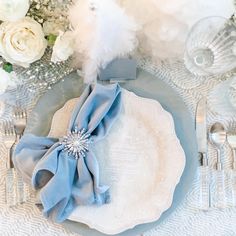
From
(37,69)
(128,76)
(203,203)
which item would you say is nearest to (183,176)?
(203,203)

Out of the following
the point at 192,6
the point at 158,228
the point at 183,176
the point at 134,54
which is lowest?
the point at 158,228

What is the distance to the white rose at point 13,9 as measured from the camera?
744mm

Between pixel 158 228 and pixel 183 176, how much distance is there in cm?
11

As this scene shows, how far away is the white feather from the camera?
0.75 m

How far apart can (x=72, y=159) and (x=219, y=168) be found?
0.27 m

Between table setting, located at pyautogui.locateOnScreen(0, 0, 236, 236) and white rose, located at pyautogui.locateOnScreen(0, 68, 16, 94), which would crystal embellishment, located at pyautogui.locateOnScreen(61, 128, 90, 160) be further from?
white rose, located at pyautogui.locateOnScreen(0, 68, 16, 94)

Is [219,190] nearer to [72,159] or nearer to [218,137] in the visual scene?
[218,137]

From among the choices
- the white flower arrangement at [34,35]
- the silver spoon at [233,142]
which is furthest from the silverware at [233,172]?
the white flower arrangement at [34,35]

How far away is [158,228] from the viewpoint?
819 millimetres

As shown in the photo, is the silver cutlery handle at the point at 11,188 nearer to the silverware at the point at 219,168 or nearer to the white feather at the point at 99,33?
the white feather at the point at 99,33

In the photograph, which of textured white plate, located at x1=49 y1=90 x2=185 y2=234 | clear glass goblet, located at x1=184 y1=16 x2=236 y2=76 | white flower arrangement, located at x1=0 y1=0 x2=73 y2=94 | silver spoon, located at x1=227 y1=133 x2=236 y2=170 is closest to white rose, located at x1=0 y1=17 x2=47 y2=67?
white flower arrangement, located at x1=0 y1=0 x2=73 y2=94

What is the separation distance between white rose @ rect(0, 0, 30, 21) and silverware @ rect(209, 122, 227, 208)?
1.28ft

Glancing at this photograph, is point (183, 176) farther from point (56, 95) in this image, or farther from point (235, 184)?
point (56, 95)

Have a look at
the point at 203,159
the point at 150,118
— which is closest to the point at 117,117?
the point at 150,118
